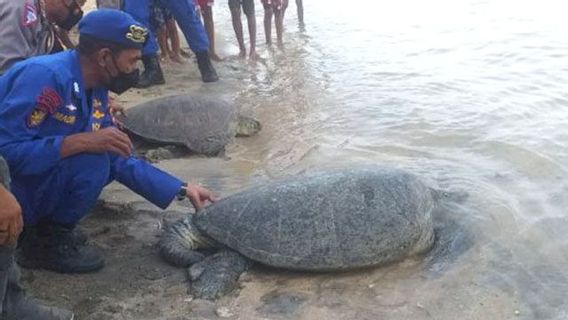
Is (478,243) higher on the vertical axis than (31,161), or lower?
lower

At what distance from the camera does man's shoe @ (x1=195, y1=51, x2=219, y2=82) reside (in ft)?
23.0

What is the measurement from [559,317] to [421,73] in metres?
4.75

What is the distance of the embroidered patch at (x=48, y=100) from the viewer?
2.63 metres

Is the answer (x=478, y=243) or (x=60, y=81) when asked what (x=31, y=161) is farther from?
(x=478, y=243)

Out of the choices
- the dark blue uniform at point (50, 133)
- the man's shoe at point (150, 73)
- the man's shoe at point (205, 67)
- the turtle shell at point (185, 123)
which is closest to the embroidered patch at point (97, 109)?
the dark blue uniform at point (50, 133)

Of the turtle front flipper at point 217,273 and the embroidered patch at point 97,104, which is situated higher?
the embroidered patch at point 97,104

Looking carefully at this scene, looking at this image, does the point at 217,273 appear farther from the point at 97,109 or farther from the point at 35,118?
the point at 35,118

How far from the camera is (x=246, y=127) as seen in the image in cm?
541

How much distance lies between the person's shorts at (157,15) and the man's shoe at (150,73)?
47 cm

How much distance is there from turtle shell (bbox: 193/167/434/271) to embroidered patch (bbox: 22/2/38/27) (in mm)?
1405

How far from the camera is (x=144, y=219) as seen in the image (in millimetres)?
3664

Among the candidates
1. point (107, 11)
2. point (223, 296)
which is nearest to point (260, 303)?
point (223, 296)

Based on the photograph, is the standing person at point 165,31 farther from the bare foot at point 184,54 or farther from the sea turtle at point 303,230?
the sea turtle at point 303,230

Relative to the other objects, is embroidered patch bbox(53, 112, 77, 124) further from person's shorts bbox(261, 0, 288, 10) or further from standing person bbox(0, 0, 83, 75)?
person's shorts bbox(261, 0, 288, 10)
